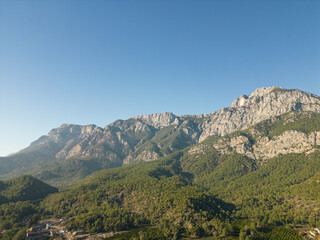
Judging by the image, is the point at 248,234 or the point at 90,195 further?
the point at 90,195

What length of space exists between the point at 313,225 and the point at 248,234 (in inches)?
1922

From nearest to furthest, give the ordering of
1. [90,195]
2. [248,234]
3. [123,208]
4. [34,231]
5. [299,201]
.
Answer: [248,234], [34,231], [299,201], [123,208], [90,195]

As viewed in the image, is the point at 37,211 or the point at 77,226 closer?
the point at 77,226

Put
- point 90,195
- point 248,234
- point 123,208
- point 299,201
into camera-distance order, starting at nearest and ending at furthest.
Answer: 1. point 248,234
2. point 299,201
3. point 123,208
4. point 90,195

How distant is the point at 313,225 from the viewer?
12544 centimetres

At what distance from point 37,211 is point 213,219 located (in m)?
160

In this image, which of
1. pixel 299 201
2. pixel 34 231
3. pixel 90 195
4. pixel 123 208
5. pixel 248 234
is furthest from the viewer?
pixel 90 195

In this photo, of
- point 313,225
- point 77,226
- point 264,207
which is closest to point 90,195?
point 77,226

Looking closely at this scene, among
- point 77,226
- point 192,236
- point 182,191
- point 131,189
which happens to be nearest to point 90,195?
point 131,189

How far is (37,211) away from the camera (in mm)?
169000

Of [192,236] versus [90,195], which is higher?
[90,195]

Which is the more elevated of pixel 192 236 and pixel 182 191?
pixel 182 191

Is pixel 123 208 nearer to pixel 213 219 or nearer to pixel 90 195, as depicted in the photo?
pixel 90 195

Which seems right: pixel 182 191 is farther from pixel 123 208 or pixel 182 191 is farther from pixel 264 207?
pixel 264 207
